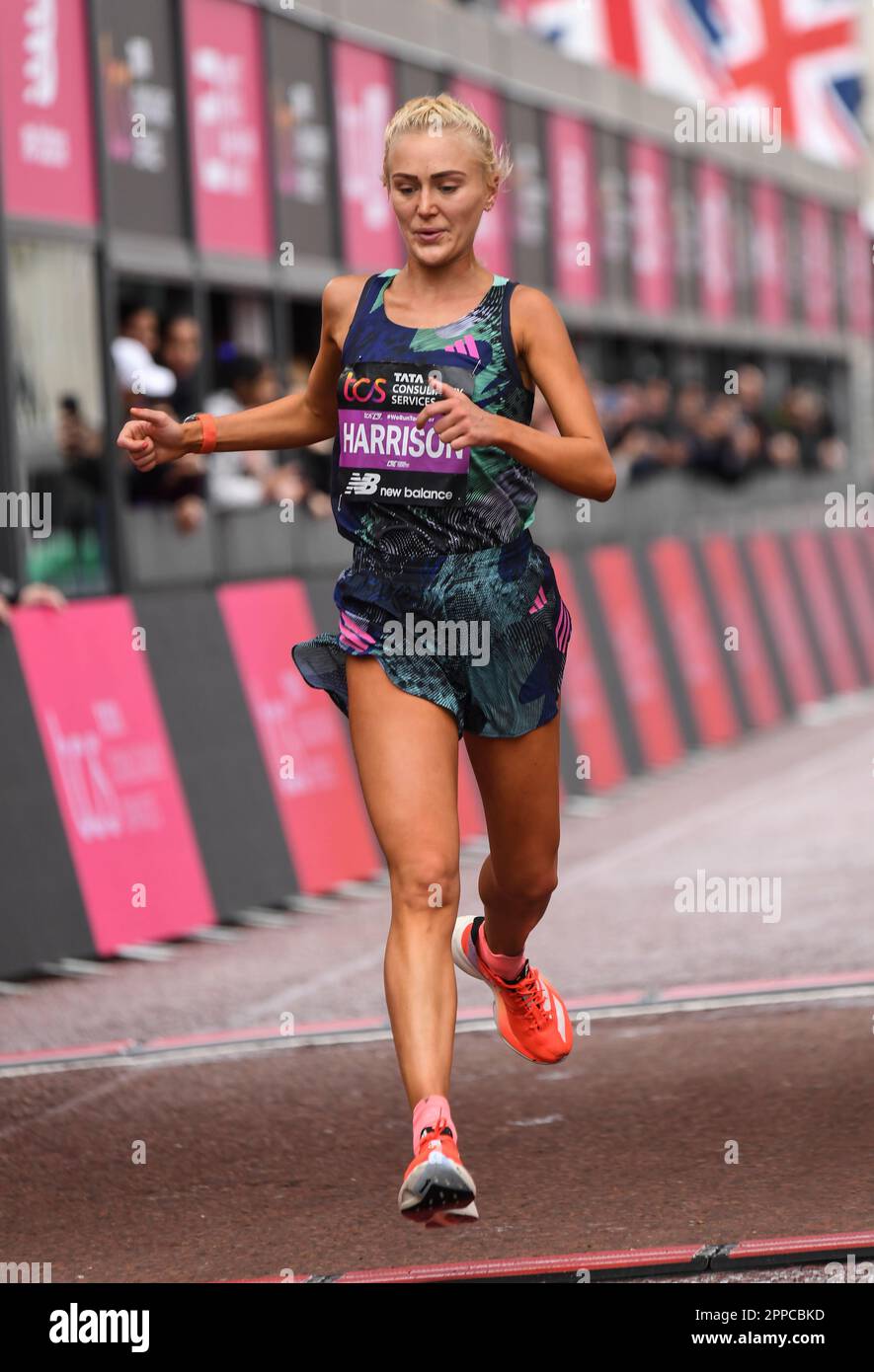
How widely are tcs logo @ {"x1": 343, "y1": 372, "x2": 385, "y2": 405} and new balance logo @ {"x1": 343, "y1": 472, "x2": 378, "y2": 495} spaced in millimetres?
149

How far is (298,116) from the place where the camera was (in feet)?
54.4

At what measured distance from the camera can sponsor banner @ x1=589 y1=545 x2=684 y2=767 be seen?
16.5 meters

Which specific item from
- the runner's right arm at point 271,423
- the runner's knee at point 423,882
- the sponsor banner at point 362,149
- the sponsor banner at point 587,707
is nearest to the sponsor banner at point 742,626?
the sponsor banner at point 587,707

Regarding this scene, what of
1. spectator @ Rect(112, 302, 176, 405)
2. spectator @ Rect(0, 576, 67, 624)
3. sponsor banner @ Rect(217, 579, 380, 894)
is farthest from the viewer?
spectator @ Rect(112, 302, 176, 405)

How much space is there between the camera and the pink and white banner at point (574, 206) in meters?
22.0

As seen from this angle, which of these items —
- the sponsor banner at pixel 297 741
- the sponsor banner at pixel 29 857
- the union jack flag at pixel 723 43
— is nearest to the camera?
the sponsor banner at pixel 29 857

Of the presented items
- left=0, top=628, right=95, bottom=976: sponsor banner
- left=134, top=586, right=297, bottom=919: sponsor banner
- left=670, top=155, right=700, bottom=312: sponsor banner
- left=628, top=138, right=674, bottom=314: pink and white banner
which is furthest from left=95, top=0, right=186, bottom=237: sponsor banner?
left=670, top=155, right=700, bottom=312: sponsor banner

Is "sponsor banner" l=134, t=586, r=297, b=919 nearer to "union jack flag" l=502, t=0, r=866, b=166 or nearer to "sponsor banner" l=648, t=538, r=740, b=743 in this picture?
"sponsor banner" l=648, t=538, r=740, b=743

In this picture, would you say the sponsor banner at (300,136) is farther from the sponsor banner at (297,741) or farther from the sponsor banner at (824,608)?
the sponsor banner at (824,608)

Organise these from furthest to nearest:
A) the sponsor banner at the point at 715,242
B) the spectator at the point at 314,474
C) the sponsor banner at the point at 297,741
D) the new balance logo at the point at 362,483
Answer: the sponsor banner at the point at 715,242 → the spectator at the point at 314,474 → the sponsor banner at the point at 297,741 → the new balance logo at the point at 362,483

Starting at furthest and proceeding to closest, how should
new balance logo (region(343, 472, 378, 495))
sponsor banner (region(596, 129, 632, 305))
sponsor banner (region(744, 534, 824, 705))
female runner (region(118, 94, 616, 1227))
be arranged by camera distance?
sponsor banner (region(596, 129, 632, 305)) → sponsor banner (region(744, 534, 824, 705)) → new balance logo (region(343, 472, 378, 495)) → female runner (region(118, 94, 616, 1227))

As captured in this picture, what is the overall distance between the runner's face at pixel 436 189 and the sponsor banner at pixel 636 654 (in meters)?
11.3

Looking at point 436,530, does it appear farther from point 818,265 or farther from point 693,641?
point 818,265

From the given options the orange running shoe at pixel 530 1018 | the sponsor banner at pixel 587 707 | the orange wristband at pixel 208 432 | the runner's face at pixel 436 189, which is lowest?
the orange running shoe at pixel 530 1018
